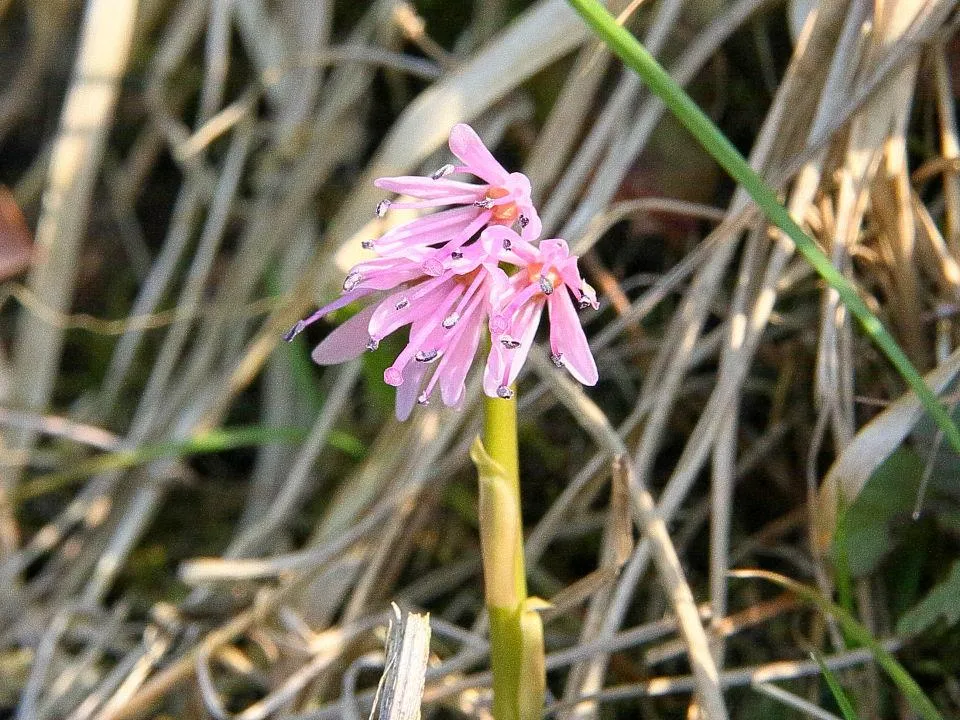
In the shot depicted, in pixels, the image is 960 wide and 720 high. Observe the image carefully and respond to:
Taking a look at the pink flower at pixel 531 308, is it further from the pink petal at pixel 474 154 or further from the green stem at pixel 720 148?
the green stem at pixel 720 148

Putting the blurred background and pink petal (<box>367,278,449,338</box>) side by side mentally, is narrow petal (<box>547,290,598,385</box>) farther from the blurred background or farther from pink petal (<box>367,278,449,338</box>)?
the blurred background

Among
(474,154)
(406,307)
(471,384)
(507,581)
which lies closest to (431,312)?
(406,307)

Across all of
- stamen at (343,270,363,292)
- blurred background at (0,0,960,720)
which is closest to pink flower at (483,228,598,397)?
stamen at (343,270,363,292)

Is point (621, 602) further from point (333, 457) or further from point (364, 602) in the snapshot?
point (333, 457)

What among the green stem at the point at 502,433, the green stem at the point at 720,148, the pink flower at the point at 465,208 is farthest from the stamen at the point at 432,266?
the green stem at the point at 720,148

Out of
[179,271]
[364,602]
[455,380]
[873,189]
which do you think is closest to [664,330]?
[873,189]

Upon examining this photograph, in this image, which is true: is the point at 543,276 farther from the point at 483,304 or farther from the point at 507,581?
the point at 507,581
